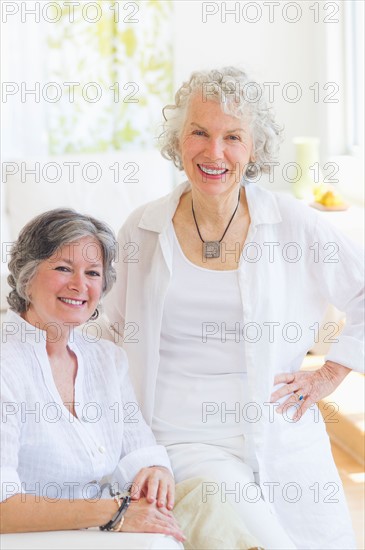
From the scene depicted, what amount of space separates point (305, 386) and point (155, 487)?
21.4 inches

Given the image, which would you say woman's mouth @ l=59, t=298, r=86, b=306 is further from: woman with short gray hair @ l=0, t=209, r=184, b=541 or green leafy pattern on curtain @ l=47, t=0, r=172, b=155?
green leafy pattern on curtain @ l=47, t=0, r=172, b=155

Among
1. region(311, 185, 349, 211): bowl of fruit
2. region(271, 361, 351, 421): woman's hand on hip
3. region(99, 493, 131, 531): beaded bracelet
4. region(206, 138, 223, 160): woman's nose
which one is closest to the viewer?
region(99, 493, 131, 531): beaded bracelet

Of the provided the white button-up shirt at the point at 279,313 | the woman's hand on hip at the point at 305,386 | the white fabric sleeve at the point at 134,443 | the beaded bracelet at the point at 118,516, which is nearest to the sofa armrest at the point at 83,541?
the beaded bracelet at the point at 118,516

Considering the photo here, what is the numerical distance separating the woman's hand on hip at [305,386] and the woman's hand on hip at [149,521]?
19.9 inches

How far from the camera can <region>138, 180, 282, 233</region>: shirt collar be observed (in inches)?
85.7

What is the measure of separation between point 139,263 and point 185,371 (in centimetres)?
28

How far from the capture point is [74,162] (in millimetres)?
4418

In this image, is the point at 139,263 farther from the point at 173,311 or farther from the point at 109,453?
the point at 109,453

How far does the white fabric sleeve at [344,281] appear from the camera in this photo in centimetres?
220

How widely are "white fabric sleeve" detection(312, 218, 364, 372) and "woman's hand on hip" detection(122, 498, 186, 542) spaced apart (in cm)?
71

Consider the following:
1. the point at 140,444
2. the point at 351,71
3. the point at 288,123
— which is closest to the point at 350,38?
the point at 351,71

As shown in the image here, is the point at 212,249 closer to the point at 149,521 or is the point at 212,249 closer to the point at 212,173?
the point at 212,173

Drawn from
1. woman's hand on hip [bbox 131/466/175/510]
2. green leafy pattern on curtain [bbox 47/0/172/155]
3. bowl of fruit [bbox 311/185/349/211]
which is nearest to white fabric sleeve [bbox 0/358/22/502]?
woman's hand on hip [bbox 131/466/175/510]

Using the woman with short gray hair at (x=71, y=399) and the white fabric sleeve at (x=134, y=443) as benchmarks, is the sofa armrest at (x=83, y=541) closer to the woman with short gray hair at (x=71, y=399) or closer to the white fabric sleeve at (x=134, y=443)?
the woman with short gray hair at (x=71, y=399)
